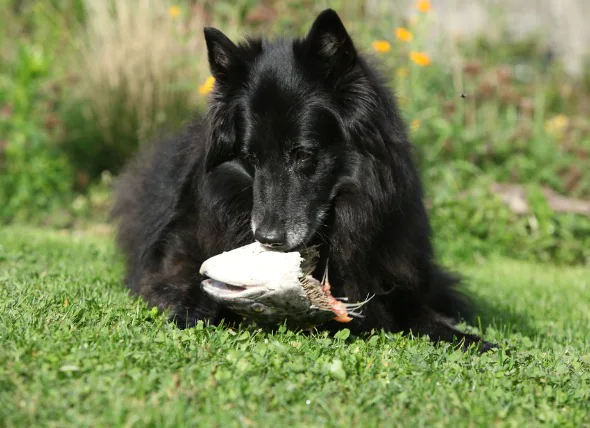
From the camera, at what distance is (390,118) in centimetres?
381

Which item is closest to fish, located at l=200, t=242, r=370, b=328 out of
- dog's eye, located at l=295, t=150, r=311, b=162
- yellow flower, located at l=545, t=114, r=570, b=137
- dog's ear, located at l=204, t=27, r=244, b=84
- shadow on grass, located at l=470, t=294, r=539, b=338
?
dog's eye, located at l=295, t=150, r=311, b=162

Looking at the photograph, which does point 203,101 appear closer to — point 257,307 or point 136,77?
point 136,77

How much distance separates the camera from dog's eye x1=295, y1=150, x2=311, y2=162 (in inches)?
146

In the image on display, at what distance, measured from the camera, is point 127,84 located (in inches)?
336

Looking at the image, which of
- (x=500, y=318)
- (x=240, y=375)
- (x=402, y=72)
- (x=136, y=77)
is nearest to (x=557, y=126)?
(x=402, y=72)

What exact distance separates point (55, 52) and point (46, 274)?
6.35 m

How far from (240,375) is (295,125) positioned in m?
1.43

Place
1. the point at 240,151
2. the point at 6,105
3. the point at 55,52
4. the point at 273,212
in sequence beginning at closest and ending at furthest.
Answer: the point at 273,212 < the point at 240,151 < the point at 6,105 < the point at 55,52

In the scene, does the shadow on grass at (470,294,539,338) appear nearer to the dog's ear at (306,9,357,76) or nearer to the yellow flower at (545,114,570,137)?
the dog's ear at (306,9,357,76)

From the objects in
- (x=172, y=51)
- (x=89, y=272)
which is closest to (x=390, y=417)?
(x=89, y=272)

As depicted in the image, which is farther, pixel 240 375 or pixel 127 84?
pixel 127 84

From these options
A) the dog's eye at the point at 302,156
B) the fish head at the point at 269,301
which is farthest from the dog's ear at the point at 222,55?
the fish head at the point at 269,301

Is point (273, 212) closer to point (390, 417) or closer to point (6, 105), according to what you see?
point (390, 417)

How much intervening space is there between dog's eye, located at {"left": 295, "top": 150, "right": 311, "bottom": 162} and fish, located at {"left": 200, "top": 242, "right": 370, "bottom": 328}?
1.71 feet
